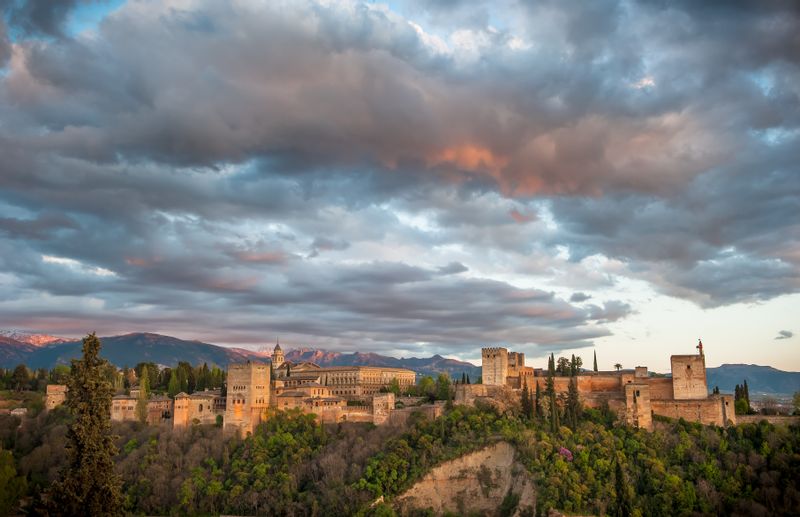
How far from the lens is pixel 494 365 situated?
2968 inches

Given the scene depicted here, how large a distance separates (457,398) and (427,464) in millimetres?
10790

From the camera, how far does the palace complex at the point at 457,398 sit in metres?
64.2

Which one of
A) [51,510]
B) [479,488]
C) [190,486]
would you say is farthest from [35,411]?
[51,510]

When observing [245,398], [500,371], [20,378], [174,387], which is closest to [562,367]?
[500,371]

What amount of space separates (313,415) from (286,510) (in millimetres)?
12408

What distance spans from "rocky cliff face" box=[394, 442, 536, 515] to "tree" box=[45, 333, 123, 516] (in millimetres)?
37235

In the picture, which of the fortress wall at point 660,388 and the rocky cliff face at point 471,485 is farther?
the fortress wall at point 660,388

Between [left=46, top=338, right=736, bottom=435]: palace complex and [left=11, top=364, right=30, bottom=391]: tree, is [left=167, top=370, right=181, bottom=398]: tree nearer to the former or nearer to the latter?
[left=46, top=338, right=736, bottom=435]: palace complex

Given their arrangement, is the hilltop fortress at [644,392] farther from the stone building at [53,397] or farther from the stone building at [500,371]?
the stone building at [53,397]

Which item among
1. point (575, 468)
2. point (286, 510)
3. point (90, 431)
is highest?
point (90, 431)

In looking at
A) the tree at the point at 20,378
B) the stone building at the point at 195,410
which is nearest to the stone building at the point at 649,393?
the stone building at the point at 195,410

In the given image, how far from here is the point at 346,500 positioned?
60.2m

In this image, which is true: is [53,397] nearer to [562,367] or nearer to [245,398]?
[245,398]

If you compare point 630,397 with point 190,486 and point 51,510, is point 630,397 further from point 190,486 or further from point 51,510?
point 51,510
